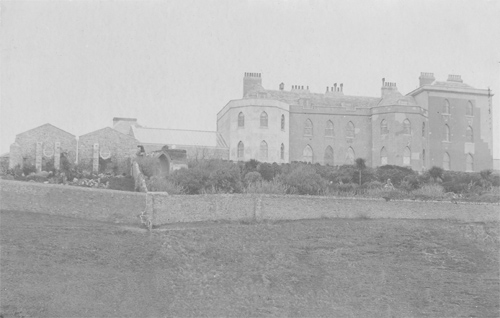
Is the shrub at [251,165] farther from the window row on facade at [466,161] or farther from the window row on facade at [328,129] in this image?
the window row on facade at [466,161]

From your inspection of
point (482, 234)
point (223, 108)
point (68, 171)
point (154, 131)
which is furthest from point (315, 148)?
point (482, 234)

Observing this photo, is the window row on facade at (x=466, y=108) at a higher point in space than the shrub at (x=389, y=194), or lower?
higher

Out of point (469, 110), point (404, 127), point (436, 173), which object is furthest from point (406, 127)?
point (436, 173)

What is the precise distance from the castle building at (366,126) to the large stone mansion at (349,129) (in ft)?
0.25

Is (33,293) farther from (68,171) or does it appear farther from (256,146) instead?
(256,146)

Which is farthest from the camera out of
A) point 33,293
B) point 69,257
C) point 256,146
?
point 256,146

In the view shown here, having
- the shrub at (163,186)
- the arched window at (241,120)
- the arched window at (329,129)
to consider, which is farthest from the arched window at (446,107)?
the shrub at (163,186)

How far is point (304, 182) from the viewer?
40250mm

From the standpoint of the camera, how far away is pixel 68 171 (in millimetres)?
45688

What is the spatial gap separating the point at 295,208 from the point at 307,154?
22.8 m

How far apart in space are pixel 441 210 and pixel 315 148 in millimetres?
21535

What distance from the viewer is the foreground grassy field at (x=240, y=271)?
22.2 m

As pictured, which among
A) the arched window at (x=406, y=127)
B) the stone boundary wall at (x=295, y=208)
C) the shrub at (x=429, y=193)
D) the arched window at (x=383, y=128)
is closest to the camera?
the stone boundary wall at (x=295, y=208)

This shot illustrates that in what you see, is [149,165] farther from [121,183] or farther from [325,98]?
[325,98]
